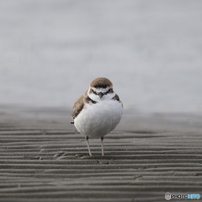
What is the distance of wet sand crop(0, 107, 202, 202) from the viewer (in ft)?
19.7

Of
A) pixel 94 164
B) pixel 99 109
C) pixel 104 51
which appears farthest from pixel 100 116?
pixel 104 51

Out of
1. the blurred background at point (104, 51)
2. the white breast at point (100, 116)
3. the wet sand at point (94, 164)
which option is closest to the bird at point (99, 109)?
the white breast at point (100, 116)

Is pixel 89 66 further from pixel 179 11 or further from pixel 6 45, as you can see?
pixel 179 11

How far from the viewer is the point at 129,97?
17016 mm

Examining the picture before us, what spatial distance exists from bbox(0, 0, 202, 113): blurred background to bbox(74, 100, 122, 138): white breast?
751 cm

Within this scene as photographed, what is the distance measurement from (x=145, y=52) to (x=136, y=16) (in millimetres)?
7213

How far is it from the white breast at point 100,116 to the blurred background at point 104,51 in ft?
24.7

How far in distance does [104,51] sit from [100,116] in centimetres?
1520

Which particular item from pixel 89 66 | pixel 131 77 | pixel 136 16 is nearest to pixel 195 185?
pixel 131 77

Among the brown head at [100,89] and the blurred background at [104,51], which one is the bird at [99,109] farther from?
the blurred background at [104,51]

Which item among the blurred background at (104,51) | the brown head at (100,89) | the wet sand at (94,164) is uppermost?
the blurred background at (104,51)

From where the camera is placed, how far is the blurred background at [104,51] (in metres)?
17.3

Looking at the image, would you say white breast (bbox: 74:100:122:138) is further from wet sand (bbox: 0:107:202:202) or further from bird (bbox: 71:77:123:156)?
wet sand (bbox: 0:107:202:202)

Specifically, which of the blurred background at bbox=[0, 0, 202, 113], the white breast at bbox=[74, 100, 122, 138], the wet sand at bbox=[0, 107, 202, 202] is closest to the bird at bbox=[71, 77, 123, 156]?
the white breast at bbox=[74, 100, 122, 138]
